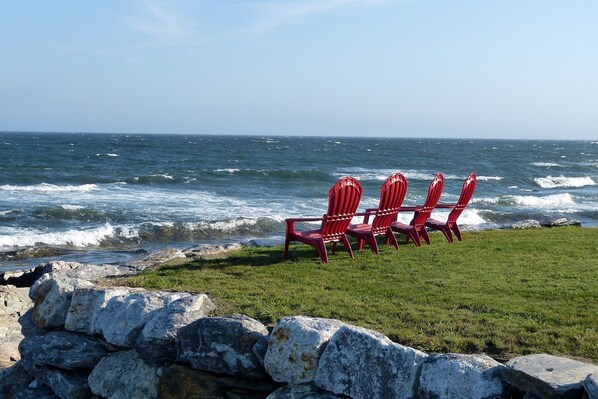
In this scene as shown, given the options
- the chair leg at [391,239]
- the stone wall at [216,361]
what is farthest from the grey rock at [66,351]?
the chair leg at [391,239]

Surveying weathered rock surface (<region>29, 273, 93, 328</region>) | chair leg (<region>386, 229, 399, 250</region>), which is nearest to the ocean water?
chair leg (<region>386, 229, 399, 250</region>)

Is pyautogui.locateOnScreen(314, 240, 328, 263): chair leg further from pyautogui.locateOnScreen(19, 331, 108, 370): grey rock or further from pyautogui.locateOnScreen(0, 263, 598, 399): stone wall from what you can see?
pyautogui.locateOnScreen(19, 331, 108, 370): grey rock

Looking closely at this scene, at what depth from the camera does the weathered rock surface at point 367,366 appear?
399cm

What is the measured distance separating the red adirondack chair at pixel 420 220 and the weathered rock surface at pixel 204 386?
17.8 ft

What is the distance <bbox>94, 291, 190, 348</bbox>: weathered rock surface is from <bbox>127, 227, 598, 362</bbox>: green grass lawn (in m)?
0.62

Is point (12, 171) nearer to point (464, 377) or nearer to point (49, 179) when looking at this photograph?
point (49, 179)

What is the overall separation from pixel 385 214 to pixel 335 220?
3.41 ft

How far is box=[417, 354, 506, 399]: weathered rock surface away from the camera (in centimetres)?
371

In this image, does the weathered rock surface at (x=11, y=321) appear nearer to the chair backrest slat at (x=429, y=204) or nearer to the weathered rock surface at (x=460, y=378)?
the weathered rock surface at (x=460, y=378)

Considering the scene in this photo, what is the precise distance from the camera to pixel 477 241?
10.1 metres

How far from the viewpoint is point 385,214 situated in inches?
372

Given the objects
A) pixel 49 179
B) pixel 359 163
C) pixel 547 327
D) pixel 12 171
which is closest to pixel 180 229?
pixel 547 327

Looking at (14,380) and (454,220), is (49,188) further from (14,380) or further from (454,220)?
(14,380)

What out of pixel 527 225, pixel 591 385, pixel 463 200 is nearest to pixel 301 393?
pixel 591 385
